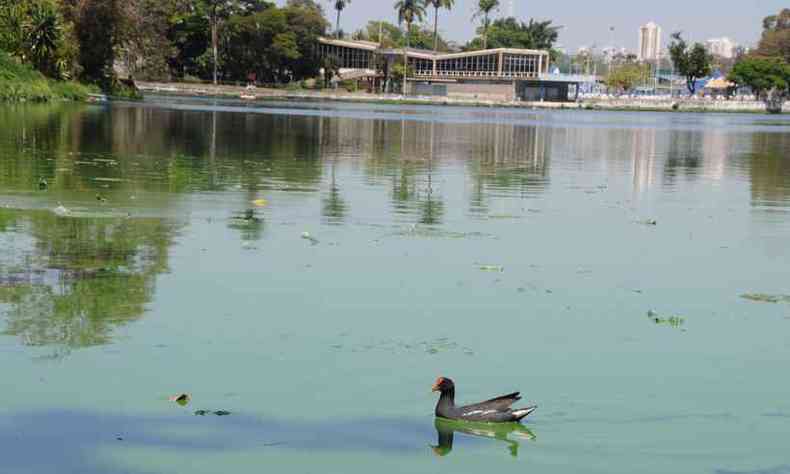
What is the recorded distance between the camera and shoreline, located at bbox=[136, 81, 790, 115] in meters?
150

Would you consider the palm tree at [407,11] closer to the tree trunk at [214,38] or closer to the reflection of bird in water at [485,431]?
the tree trunk at [214,38]

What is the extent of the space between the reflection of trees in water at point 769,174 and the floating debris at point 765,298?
13.1m

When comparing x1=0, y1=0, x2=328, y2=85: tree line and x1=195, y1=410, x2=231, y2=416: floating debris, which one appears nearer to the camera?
x1=195, y1=410, x2=231, y2=416: floating debris

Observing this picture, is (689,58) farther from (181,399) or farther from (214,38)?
(181,399)

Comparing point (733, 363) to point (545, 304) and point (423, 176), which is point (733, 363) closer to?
point (545, 304)

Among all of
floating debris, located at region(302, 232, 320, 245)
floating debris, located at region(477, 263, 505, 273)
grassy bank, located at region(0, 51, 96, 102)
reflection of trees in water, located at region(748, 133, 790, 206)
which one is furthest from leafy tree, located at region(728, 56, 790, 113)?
floating debris, located at region(477, 263, 505, 273)

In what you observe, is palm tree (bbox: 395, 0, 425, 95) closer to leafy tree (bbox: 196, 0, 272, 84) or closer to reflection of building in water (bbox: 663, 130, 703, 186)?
leafy tree (bbox: 196, 0, 272, 84)

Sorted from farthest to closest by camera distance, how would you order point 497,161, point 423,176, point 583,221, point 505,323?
point 497,161
point 423,176
point 583,221
point 505,323

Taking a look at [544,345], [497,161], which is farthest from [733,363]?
[497,161]

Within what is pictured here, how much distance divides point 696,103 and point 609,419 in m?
178

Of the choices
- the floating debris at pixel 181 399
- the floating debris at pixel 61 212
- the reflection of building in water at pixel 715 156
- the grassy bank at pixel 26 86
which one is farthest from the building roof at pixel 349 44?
the floating debris at pixel 181 399

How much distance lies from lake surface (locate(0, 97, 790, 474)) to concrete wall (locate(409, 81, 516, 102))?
155129 mm

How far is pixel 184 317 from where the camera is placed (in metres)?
13.2

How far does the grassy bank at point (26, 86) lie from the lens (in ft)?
225
